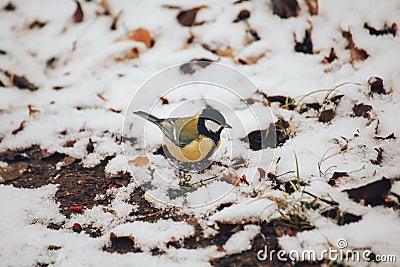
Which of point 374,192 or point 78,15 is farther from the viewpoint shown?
point 78,15

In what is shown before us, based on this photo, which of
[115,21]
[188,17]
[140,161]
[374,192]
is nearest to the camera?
[374,192]

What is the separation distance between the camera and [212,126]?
231cm

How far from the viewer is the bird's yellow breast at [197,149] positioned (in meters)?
2.26

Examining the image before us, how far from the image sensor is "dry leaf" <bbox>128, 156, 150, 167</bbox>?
2334 mm

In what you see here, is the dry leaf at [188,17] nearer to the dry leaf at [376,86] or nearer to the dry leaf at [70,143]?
the dry leaf at [70,143]

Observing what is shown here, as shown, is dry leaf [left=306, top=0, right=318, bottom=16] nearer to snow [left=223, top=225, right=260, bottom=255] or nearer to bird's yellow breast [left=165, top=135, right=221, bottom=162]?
bird's yellow breast [left=165, top=135, right=221, bottom=162]

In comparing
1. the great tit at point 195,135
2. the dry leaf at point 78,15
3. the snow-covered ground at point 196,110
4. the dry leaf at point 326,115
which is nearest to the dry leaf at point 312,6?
the snow-covered ground at point 196,110

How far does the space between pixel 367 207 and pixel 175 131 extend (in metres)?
1.13

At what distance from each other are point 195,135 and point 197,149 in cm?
8

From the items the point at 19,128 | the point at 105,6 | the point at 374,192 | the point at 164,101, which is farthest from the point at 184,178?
the point at 105,6

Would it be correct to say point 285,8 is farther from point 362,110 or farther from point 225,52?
point 362,110

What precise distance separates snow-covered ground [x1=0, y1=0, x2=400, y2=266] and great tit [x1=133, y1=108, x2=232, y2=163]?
0.39 ft

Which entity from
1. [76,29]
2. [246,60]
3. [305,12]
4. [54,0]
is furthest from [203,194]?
[54,0]

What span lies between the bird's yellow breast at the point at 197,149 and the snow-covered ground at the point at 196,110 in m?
0.12
